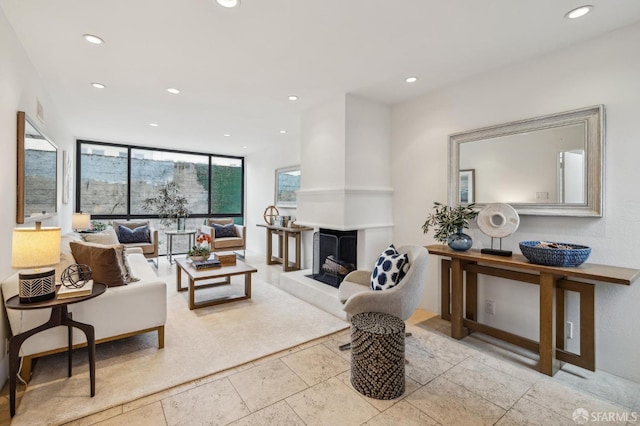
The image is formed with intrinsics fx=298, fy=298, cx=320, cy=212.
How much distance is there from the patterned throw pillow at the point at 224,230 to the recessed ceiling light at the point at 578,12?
232 inches

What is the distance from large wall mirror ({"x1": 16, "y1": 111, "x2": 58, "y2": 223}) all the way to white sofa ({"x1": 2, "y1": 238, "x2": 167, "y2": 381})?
2.18ft

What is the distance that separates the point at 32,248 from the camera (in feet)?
5.80

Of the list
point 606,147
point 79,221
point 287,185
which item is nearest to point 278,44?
point 606,147

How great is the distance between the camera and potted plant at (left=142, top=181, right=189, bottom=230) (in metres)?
6.72

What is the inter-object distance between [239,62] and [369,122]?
168 cm

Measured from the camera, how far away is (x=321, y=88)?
335cm

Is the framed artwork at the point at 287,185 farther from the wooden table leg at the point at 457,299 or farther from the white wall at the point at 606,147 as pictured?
the wooden table leg at the point at 457,299

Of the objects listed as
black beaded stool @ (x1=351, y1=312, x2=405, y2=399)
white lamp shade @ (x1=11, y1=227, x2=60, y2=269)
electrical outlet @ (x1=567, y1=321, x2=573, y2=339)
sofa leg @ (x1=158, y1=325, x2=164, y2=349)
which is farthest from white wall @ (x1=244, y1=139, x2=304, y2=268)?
white lamp shade @ (x1=11, y1=227, x2=60, y2=269)

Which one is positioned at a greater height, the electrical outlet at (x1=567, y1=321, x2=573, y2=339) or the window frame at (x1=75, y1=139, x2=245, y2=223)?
the window frame at (x1=75, y1=139, x2=245, y2=223)

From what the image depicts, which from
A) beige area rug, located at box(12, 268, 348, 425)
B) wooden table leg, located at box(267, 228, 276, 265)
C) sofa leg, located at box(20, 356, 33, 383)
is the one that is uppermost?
wooden table leg, located at box(267, 228, 276, 265)

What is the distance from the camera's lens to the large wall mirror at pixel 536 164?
2.31 meters

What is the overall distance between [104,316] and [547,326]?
3.36 m

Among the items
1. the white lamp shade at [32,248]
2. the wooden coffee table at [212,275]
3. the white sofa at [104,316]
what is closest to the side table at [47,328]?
the white sofa at [104,316]

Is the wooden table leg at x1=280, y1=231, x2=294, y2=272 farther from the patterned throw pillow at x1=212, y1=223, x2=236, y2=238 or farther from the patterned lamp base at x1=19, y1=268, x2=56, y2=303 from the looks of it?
the patterned lamp base at x1=19, y1=268, x2=56, y2=303
